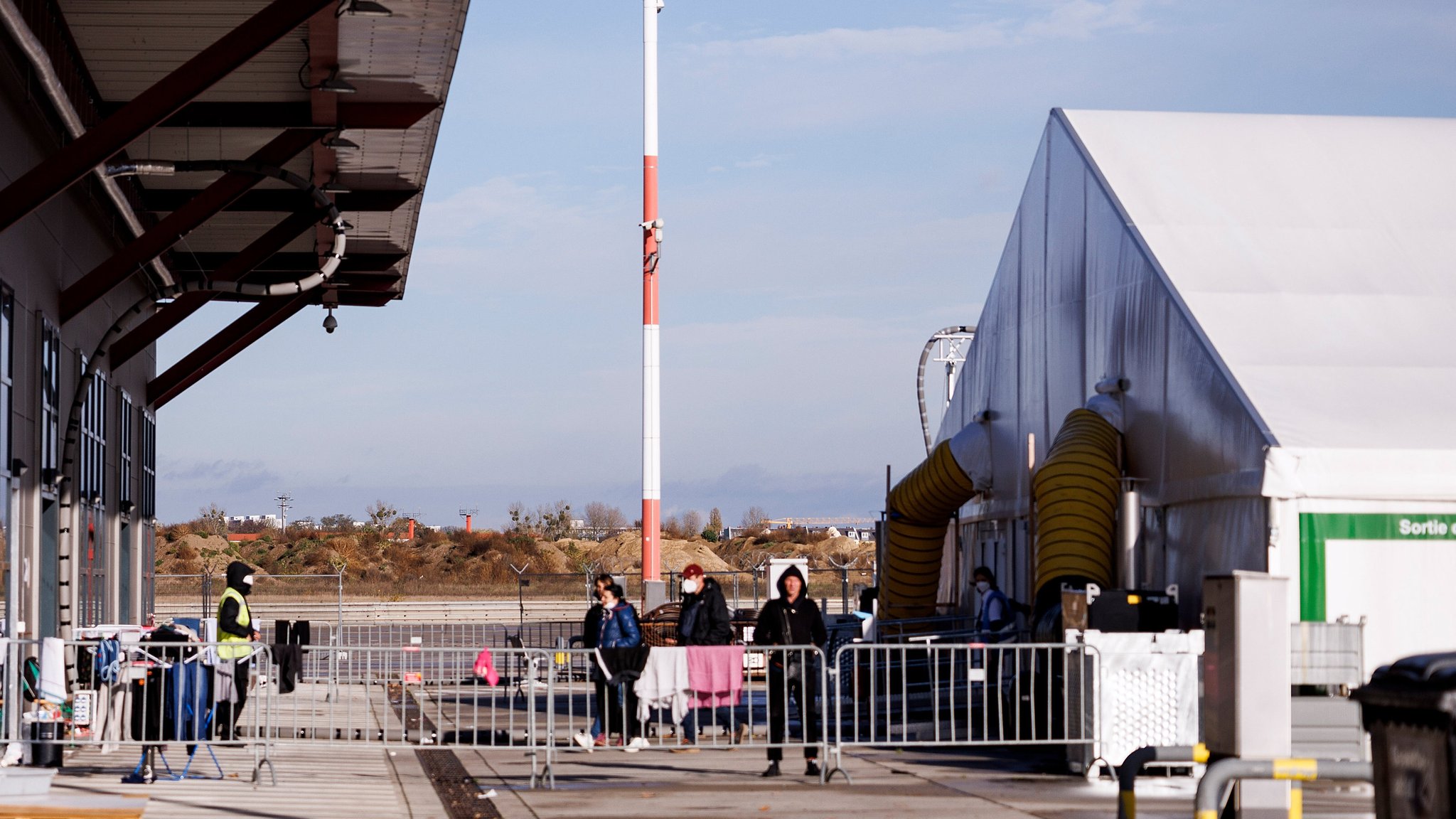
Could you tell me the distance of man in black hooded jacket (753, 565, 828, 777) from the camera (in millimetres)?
13820

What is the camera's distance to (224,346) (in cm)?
2712

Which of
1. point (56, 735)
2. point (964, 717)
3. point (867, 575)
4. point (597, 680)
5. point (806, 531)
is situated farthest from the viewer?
point (806, 531)

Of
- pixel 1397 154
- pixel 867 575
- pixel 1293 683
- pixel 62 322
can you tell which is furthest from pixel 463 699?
pixel 867 575

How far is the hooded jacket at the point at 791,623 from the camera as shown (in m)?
14.4

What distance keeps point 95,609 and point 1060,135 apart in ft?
49.0

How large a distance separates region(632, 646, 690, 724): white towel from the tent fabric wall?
5208 millimetres

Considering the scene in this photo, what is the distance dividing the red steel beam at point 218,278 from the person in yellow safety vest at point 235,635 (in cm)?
667

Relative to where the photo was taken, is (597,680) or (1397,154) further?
(1397,154)

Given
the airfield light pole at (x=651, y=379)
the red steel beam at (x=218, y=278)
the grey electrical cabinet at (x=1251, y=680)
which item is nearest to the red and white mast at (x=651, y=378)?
the airfield light pole at (x=651, y=379)

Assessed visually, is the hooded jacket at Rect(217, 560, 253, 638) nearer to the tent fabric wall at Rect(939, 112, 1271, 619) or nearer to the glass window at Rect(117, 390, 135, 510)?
the tent fabric wall at Rect(939, 112, 1271, 619)

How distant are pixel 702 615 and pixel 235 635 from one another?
448cm

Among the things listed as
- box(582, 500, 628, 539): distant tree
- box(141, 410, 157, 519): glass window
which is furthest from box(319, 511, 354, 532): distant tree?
box(141, 410, 157, 519): glass window

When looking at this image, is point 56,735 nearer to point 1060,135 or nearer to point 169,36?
point 169,36

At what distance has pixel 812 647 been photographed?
→ 46.0 feet
